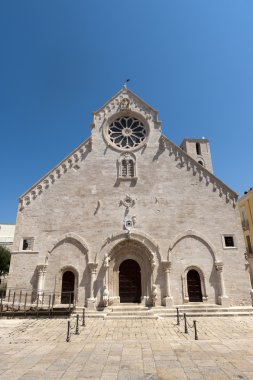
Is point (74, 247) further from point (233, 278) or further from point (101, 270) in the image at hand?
point (233, 278)

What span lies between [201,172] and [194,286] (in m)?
9.32

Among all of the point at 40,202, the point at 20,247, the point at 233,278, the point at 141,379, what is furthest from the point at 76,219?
the point at 141,379

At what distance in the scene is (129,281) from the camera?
63.8 ft

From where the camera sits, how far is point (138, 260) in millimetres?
19547

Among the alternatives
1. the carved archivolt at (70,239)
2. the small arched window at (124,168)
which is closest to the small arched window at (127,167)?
the small arched window at (124,168)

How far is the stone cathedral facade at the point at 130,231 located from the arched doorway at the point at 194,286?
2.9 inches

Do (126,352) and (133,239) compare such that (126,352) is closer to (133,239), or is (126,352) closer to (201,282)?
(133,239)

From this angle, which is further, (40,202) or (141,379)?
(40,202)

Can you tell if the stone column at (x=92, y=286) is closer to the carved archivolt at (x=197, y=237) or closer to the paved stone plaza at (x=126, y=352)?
the paved stone plaza at (x=126, y=352)

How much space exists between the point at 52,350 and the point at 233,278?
568 inches

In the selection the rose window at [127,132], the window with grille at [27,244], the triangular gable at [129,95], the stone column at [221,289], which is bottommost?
the stone column at [221,289]

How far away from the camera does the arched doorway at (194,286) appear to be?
18.7 metres

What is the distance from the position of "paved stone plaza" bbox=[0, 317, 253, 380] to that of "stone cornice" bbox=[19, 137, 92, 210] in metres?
10.0

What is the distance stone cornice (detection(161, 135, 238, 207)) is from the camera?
20578mm
